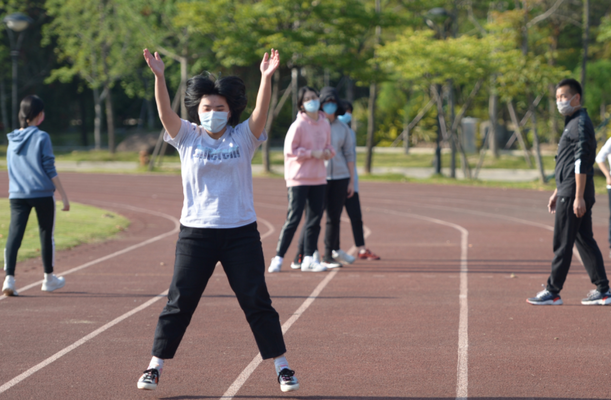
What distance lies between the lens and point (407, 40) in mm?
25359

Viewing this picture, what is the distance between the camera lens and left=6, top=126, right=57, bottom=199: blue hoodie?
22.2ft

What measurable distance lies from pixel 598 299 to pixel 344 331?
246 centimetres

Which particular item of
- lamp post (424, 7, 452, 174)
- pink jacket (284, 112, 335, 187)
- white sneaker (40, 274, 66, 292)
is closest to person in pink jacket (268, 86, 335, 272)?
pink jacket (284, 112, 335, 187)

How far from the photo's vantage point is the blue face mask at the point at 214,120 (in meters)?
4.06

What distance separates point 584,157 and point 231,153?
3.43 metres

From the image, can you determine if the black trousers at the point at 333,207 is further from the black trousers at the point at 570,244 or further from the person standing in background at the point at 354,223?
the black trousers at the point at 570,244

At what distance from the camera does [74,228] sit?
1227 cm

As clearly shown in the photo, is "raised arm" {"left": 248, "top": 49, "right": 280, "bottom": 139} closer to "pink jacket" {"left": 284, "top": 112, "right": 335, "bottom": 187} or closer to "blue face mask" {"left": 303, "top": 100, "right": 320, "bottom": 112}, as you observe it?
"blue face mask" {"left": 303, "top": 100, "right": 320, "bottom": 112}

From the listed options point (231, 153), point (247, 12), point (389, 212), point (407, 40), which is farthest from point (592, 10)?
point (231, 153)

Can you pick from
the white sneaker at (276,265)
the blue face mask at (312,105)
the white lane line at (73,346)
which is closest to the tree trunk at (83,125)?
the white sneaker at (276,265)

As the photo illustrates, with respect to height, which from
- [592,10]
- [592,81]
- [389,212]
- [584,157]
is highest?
[592,10]

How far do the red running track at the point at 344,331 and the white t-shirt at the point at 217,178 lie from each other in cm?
100

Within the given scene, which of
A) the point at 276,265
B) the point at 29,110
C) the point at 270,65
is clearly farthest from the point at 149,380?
the point at 276,265

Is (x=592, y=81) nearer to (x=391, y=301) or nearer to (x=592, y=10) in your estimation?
(x=592, y=10)
